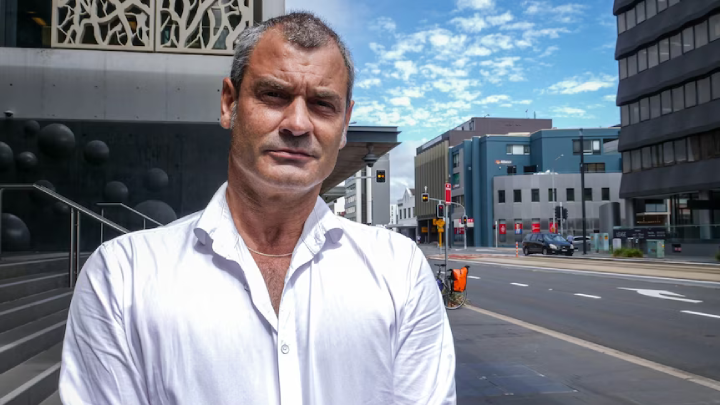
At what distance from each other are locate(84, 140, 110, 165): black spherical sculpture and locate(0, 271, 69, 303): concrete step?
5878 mm

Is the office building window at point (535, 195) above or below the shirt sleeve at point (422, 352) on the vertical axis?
above

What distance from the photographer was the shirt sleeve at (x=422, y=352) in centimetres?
145

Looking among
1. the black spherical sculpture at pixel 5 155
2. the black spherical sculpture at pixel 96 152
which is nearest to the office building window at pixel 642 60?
the black spherical sculpture at pixel 96 152

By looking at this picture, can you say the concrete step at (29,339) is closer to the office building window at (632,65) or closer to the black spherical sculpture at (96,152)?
the black spherical sculpture at (96,152)

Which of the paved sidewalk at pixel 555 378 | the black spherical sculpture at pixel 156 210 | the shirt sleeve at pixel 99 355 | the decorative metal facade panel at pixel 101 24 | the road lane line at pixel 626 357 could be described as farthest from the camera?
the black spherical sculpture at pixel 156 210

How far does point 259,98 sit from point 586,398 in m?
5.26

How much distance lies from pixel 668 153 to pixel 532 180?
1061 inches

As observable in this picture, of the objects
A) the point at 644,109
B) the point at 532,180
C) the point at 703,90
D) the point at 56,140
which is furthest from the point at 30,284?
the point at 532,180

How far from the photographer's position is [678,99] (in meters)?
36.2

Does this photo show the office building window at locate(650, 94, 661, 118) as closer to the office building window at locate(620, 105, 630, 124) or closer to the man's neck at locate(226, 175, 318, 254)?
the office building window at locate(620, 105, 630, 124)

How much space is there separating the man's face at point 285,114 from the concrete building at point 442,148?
255 ft

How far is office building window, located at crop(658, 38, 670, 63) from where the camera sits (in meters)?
37.0

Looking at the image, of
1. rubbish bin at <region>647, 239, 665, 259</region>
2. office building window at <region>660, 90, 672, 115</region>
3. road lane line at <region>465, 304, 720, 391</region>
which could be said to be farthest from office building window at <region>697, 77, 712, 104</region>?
road lane line at <region>465, 304, 720, 391</region>

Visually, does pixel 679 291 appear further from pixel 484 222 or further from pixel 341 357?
pixel 484 222
